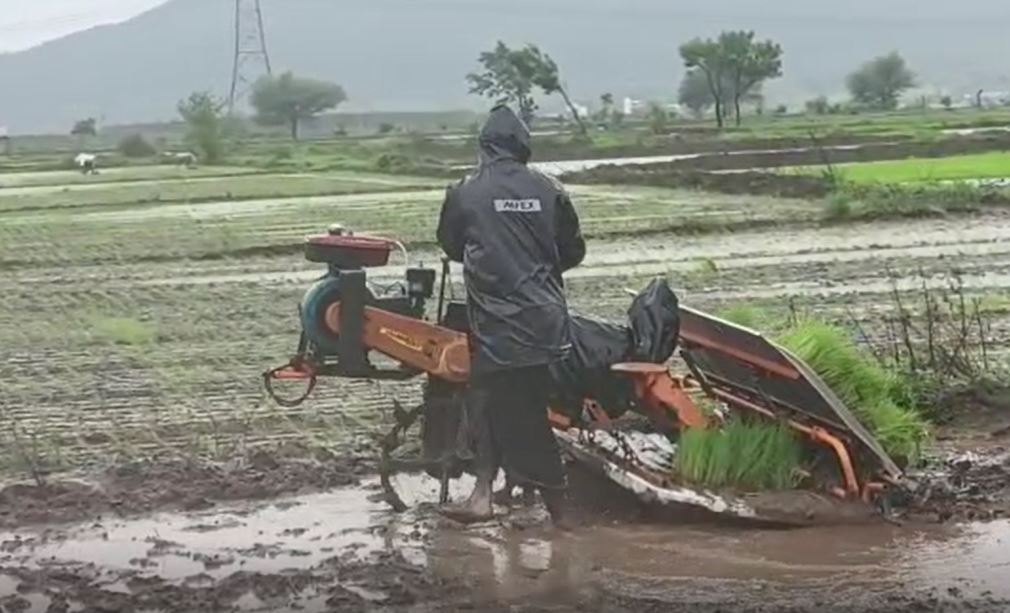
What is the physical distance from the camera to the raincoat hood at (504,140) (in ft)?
20.1

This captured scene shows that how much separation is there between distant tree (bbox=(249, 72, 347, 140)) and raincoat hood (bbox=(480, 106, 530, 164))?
178 ft

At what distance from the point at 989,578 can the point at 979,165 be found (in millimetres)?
24933

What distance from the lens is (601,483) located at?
21.8 ft

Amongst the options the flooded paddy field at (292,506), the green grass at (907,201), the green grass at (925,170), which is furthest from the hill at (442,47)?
the flooded paddy field at (292,506)

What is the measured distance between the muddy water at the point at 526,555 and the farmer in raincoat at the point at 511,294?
0.29 m

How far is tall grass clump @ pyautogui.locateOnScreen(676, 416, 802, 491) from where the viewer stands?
21.2ft

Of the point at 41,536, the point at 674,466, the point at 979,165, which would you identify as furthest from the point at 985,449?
the point at 979,165

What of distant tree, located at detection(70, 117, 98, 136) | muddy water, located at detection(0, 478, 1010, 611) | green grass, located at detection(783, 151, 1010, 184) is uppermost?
distant tree, located at detection(70, 117, 98, 136)

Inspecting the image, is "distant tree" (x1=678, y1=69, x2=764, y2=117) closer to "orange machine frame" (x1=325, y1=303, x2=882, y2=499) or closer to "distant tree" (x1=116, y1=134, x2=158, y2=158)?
"distant tree" (x1=116, y1=134, x2=158, y2=158)

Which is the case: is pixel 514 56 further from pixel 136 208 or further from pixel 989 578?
pixel 989 578

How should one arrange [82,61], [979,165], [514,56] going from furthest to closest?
[82,61] < [514,56] < [979,165]

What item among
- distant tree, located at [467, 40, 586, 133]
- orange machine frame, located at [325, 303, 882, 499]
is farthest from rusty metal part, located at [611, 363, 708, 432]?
distant tree, located at [467, 40, 586, 133]

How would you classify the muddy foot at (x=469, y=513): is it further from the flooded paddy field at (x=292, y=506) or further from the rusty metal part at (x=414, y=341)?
the rusty metal part at (x=414, y=341)

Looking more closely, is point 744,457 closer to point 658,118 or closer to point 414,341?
point 414,341
